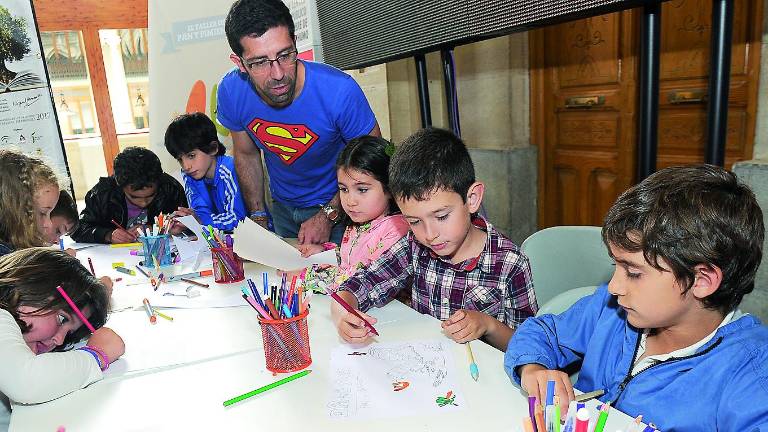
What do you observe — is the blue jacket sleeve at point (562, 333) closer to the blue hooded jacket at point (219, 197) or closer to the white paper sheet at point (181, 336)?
the white paper sheet at point (181, 336)

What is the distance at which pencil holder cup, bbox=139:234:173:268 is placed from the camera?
5.96ft

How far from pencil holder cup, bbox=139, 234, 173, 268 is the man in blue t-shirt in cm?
38

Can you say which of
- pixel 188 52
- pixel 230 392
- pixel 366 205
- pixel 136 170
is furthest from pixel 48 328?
pixel 188 52

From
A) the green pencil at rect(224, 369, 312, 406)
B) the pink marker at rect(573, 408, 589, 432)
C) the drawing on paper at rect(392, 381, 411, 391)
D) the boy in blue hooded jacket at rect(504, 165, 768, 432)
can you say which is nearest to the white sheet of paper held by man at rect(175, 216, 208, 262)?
the green pencil at rect(224, 369, 312, 406)

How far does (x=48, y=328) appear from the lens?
3.76 ft

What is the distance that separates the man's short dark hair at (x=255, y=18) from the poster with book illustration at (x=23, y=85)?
2645 mm

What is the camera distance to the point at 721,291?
828 millimetres

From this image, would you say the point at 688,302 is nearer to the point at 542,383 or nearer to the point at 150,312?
the point at 542,383

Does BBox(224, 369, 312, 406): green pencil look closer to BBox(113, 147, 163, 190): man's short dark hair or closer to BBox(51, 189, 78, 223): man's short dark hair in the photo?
BBox(51, 189, 78, 223): man's short dark hair

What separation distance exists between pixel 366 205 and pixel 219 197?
103 cm

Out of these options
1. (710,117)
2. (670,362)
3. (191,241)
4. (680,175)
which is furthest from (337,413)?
(191,241)

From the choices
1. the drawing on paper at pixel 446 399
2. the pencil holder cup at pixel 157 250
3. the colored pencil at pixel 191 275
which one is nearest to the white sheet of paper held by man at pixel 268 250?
the colored pencil at pixel 191 275

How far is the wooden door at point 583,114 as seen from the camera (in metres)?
2.68

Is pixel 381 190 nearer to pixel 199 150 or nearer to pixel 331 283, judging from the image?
pixel 331 283
